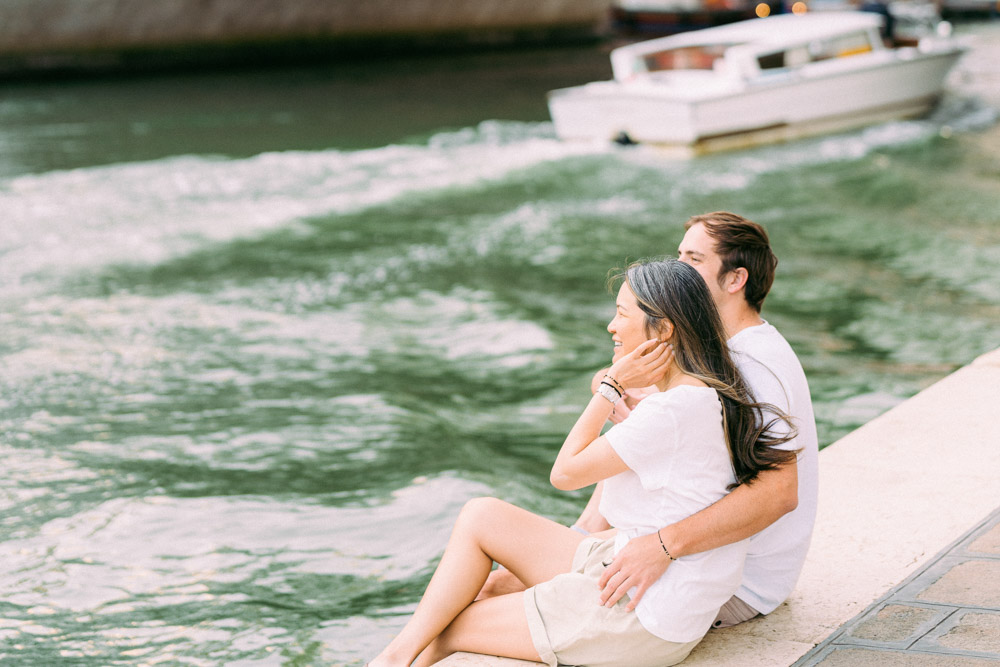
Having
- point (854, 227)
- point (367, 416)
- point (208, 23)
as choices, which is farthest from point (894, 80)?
point (208, 23)

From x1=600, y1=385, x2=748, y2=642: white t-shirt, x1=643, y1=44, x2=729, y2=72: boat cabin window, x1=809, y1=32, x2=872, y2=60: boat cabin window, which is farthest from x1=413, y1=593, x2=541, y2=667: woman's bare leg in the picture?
x1=809, y1=32, x2=872, y2=60: boat cabin window

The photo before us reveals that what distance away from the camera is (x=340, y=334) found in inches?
345

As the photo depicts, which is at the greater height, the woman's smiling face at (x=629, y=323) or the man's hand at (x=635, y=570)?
the woman's smiling face at (x=629, y=323)

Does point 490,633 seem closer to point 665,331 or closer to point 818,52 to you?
point 665,331

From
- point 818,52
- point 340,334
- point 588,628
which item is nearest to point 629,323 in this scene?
point 588,628

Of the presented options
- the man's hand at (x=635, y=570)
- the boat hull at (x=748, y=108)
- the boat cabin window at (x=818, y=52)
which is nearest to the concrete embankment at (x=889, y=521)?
the man's hand at (x=635, y=570)

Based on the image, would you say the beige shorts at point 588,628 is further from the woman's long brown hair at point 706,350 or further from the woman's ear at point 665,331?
the woman's ear at point 665,331

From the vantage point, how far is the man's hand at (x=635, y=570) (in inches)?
110

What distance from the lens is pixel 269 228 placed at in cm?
1223

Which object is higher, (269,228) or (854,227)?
(269,228)

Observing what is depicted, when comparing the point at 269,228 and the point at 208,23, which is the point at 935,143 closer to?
the point at 269,228

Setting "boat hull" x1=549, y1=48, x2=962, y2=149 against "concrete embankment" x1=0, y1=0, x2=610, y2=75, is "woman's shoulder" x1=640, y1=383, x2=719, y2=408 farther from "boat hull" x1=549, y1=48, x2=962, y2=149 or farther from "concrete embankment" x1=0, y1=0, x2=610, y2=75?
"concrete embankment" x1=0, y1=0, x2=610, y2=75

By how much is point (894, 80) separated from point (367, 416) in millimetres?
13941

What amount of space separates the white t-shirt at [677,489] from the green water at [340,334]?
184 centimetres
